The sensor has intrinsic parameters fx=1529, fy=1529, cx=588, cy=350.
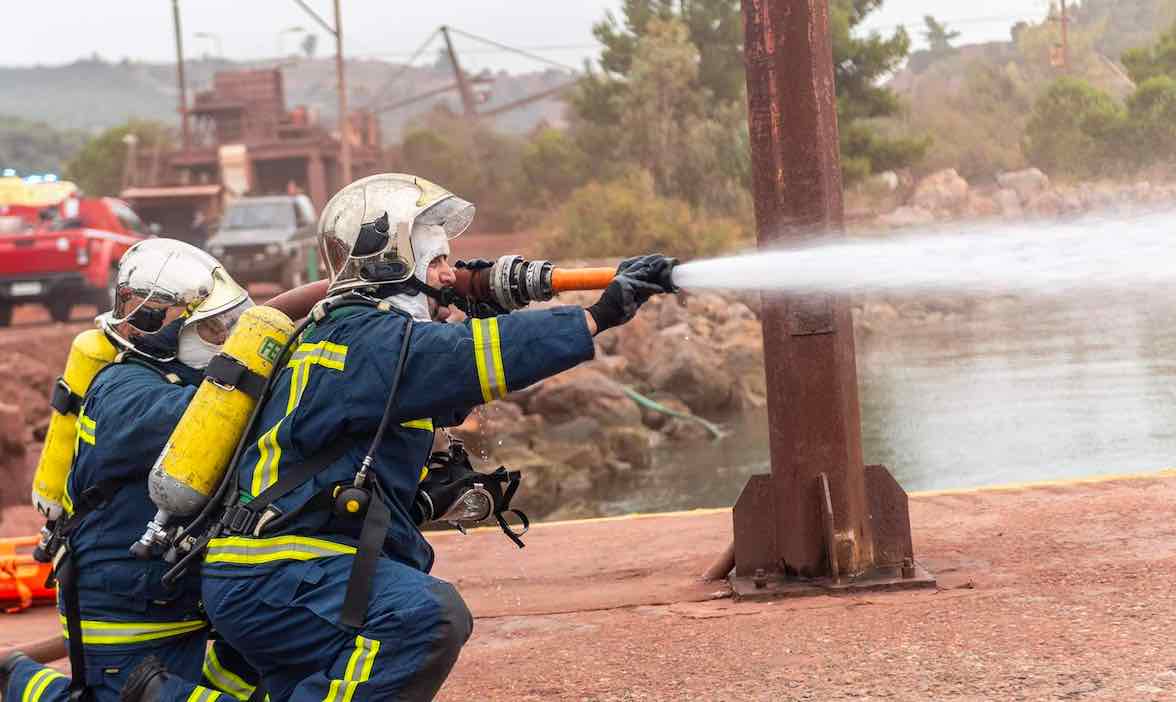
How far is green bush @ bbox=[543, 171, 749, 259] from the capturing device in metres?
37.5

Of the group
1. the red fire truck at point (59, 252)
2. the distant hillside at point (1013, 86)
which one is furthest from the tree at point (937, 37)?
the red fire truck at point (59, 252)

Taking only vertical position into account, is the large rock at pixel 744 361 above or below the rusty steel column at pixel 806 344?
below

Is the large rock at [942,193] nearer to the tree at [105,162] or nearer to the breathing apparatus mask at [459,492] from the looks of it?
the tree at [105,162]

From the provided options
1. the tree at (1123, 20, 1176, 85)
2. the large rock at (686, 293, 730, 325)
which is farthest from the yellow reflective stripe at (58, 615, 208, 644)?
the tree at (1123, 20, 1176, 85)

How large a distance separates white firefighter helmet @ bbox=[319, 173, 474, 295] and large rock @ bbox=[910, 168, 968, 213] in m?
36.7

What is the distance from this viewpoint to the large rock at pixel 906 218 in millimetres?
37688

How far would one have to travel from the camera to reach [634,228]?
38.5 m

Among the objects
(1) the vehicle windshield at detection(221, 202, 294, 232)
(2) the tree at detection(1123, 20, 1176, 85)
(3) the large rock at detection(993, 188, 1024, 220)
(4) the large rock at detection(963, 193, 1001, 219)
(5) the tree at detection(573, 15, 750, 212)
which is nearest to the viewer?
(1) the vehicle windshield at detection(221, 202, 294, 232)

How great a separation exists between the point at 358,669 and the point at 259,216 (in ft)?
77.2

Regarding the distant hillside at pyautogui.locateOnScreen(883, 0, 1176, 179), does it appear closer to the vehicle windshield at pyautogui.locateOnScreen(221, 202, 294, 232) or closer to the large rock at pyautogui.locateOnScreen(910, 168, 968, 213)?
the large rock at pyautogui.locateOnScreen(910, 168, 968, 213)

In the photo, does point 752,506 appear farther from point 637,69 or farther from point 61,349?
point 637,69

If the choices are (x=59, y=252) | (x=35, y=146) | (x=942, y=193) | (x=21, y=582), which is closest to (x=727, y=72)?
(x=942, y=193)

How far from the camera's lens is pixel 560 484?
1977 cm

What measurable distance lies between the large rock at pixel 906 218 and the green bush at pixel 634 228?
3.65 metres
